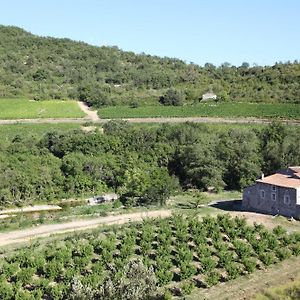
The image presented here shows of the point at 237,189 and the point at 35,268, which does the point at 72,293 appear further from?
the point at 237,189

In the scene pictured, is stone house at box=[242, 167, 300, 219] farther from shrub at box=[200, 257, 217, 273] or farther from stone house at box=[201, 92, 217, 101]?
stone house at box=[201, 92, 217, 101]

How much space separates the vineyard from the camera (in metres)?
28.3

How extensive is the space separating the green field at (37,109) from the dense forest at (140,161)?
2447 cm

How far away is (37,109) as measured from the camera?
93.2m

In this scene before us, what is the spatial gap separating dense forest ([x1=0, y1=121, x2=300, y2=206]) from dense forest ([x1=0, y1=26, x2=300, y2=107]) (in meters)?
34.0

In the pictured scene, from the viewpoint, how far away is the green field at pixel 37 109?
89938 mm

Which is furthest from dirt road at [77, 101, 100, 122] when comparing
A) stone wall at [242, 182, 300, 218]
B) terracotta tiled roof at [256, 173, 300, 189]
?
terracotta tiled roof at [256, 173, 300, 189]

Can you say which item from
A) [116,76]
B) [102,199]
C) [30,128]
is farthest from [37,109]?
[102,199]

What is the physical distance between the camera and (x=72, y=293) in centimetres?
2419

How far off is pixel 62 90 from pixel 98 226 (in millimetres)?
72900

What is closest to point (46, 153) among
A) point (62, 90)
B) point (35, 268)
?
point (35, 268)

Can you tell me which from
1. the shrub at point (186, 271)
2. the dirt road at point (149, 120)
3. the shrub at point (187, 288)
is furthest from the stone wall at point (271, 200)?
the dirt road at point (149, 120)

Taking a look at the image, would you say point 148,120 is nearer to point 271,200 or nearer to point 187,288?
point 271,200

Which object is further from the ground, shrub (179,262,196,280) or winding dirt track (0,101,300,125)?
winding dirt track (0,101,300,125)
